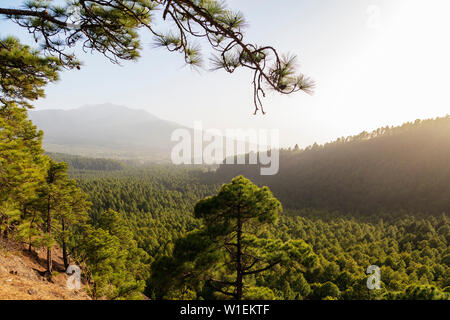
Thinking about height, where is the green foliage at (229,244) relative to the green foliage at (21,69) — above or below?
below

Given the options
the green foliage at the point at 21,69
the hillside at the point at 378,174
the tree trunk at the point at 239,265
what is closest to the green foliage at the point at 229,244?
the tree trunk at the point at 239,265

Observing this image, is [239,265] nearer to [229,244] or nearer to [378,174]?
[229,244]

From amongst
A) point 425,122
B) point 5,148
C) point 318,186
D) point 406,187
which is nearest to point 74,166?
point 318,186

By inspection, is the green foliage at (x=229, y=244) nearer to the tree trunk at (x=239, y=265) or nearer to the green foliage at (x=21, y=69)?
the tree trunk at (x=239, y=265)

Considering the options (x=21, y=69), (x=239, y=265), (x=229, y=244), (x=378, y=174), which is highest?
(x=21, y=69)

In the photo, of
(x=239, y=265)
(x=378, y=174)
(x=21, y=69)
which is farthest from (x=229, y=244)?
(x=378, y=174)

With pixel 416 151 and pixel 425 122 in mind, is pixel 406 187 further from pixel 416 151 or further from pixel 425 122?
pixel 425 122

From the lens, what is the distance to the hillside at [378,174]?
281ft

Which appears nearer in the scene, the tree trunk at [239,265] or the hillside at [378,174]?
the tree trunk at [239,265]

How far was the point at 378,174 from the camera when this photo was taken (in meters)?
104

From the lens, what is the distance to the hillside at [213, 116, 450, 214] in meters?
85.6

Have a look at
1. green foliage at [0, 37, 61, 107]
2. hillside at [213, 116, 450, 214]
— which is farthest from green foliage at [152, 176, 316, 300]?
hillside at [213, 116, 450, 214]

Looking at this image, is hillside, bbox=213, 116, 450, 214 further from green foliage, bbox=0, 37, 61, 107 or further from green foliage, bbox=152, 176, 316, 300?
green foliage, bbox=0, 37, 61, 107
